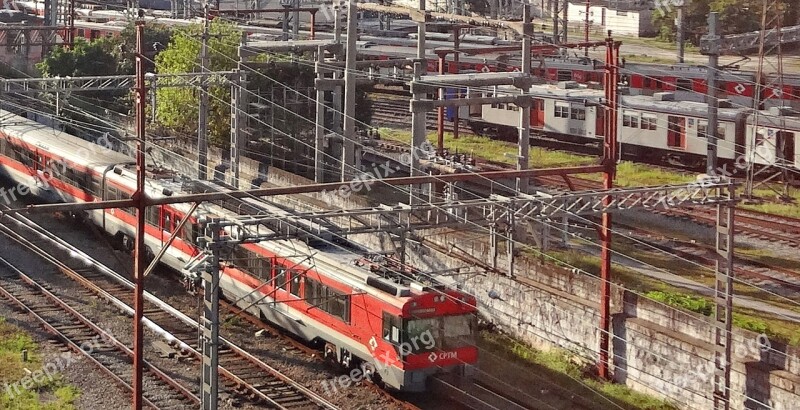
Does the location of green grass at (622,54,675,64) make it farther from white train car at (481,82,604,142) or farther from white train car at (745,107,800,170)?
white train car at (745,107,800,170)

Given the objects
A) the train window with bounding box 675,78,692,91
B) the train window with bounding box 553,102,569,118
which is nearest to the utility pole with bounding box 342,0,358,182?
the train window with bounding box 553,102,569,118

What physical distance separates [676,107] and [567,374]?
1713 centimetres

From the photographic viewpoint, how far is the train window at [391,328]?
16688mm

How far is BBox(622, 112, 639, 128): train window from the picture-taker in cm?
3584

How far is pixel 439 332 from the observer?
17.1 meters

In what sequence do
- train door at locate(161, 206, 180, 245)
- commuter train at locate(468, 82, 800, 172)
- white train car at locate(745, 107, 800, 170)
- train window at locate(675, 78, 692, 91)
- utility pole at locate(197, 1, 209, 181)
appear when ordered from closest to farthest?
train door at locate(161, 206, 180, 245) < utility pole at locate(197, 1, 209, 181) < white train car at locate(745, 107, 800, 170) < commuter train at locate(468, 82, 800, 172) < train window at locate(675, 78, 692, 91)

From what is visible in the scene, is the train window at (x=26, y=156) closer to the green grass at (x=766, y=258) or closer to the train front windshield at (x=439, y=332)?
the train front windshield at (x=439, y=332)

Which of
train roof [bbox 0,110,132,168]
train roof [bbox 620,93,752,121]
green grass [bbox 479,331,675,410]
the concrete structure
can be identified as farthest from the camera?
the concrete structure

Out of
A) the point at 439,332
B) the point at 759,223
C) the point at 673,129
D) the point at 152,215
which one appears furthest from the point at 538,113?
the point at 439,332

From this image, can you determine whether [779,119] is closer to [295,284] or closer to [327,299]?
[295,284]

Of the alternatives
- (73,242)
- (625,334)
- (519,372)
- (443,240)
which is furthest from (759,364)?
(73,242)

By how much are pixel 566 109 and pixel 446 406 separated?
22.1 meters

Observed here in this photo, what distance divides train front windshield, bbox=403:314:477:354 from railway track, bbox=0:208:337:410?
1.52 meters

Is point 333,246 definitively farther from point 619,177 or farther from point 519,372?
point 619,177
